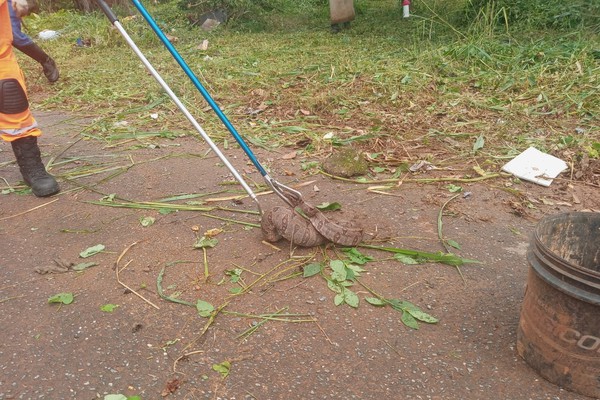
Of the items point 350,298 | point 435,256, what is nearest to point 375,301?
point 350,298

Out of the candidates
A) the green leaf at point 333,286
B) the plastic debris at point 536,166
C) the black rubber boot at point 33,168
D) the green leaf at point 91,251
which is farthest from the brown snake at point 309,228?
the black rubber boot at point 33,168

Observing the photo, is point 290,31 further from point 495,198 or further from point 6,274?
point 6,274

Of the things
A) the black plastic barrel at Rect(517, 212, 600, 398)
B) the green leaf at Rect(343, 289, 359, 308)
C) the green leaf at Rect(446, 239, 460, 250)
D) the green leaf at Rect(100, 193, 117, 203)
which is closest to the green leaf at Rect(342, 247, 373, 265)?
the green leaf at Rect(343, 289, 359, 308)

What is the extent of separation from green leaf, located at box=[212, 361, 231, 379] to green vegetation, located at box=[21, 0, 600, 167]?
236 centimetres

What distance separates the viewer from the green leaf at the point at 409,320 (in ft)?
7.84

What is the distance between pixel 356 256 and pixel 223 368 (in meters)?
1.02

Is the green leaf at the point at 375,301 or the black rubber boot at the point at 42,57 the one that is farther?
the black rubber boot at the point at 42,57

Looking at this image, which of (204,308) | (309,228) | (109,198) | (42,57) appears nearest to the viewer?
(204,308)

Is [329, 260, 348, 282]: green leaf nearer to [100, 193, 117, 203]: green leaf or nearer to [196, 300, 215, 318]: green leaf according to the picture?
[196, 300, 215, 318]: green leaf

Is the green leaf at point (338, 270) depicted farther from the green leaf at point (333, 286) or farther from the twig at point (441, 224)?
the twig at point (441, 224)

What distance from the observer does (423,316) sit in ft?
8.01

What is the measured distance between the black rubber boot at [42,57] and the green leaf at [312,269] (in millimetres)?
3737

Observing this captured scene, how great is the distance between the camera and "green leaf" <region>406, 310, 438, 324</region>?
7.93 ft

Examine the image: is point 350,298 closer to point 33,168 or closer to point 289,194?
point 289,194
